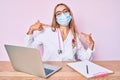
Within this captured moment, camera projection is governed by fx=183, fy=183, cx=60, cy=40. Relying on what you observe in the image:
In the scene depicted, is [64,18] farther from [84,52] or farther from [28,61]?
[28,61]

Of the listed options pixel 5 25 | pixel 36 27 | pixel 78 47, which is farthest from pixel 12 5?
pixel 78 47

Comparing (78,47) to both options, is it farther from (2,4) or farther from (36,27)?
(2,4)

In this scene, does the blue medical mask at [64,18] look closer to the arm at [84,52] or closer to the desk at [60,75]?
the arm at [84,52]

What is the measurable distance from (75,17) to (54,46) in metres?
0.39

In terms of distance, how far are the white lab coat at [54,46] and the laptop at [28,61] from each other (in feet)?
1.06

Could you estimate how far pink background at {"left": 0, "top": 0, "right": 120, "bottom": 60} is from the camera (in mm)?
1750

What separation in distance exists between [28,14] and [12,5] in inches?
6.8

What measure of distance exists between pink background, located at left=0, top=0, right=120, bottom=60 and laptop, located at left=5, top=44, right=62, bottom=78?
0.59 metres

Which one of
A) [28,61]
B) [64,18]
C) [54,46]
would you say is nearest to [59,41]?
[54,46]

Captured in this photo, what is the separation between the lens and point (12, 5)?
1753 mm

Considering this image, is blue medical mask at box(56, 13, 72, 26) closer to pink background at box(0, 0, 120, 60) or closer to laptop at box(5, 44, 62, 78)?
pink background at box(0, 0, 120, 60)

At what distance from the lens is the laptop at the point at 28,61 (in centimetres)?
111

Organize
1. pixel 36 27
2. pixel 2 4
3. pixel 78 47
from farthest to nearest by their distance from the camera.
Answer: pixel 2 4 → pixel 78 47 → pixel 36 27

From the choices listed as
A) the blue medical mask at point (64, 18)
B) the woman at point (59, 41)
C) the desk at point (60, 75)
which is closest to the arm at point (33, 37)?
the woman at point (59, 41)
